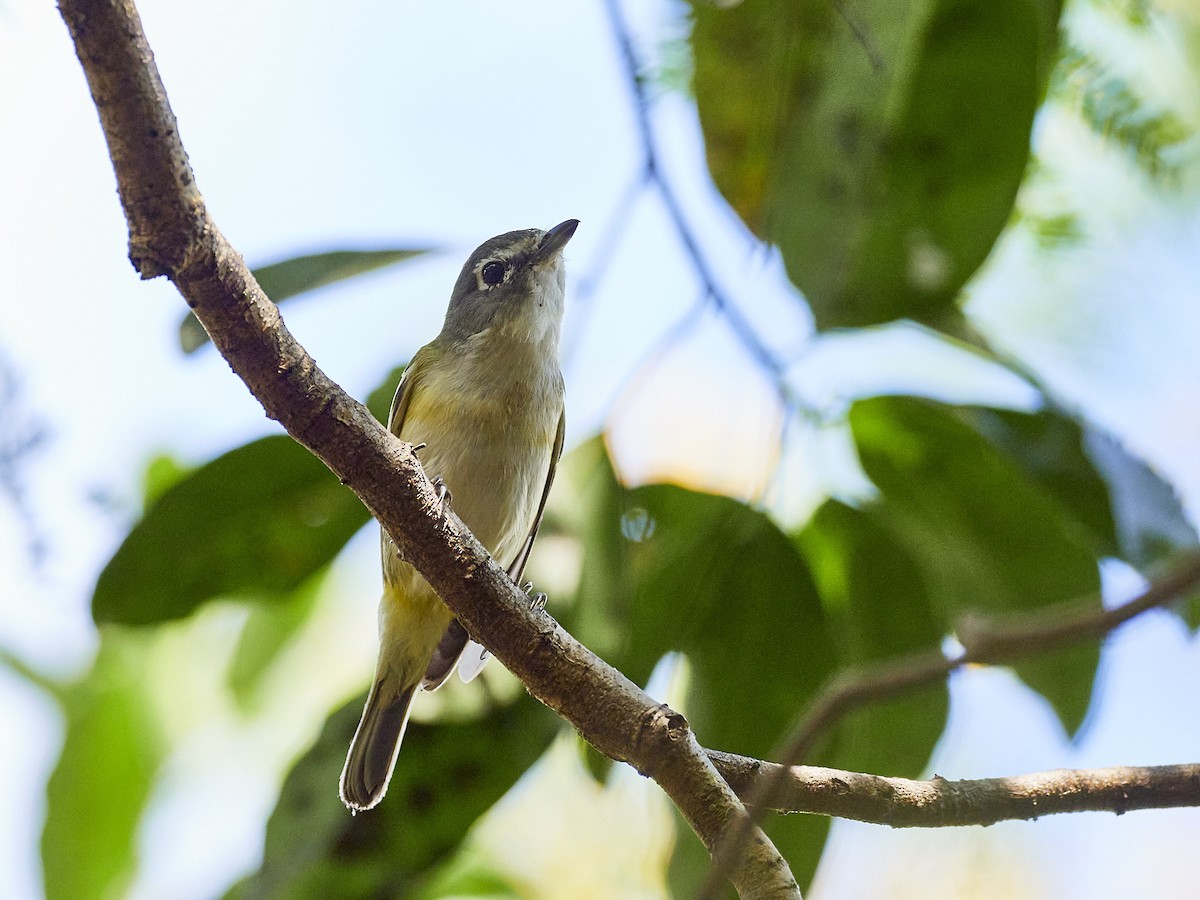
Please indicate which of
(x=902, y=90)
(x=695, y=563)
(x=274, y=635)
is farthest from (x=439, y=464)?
(x=902, y=90)

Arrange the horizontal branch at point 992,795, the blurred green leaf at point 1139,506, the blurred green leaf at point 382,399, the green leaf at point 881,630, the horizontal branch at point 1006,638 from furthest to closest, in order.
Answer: the blurred green leaf at point 382,399 → the green leaf at point 881,630 → the blurred green leaf at point 1139,506 → the horizontal branch at point 992,795 → the horizontal branch at point 1006,638

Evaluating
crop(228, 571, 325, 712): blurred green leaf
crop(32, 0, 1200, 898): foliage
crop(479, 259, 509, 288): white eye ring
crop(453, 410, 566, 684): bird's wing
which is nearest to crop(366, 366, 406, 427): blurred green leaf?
crop(32, 0, 1200, 898): foliage

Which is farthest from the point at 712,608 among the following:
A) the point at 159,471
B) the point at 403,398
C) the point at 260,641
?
the point at 159,471

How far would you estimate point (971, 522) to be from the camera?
2334 mm

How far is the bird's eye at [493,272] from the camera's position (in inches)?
137

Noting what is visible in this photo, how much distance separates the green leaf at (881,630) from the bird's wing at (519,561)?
71 centimetres

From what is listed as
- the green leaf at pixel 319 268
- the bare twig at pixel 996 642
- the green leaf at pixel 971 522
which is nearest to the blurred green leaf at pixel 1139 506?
the green leaf at pixel 971 522

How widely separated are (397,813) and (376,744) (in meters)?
0.25

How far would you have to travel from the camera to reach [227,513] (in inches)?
95.8

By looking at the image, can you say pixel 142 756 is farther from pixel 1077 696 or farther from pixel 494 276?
pixel 1077 696

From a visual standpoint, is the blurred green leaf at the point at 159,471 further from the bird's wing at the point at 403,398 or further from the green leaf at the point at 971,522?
the green leaf at the point at 971,522

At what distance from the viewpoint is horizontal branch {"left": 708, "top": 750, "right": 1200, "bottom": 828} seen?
1817 mm

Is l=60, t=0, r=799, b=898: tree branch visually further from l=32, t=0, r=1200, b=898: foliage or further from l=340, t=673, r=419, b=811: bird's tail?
l=340, t=673, r=419, b=811: bird's tail

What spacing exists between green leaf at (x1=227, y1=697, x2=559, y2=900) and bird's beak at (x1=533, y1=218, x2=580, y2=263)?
1457 millimetres
